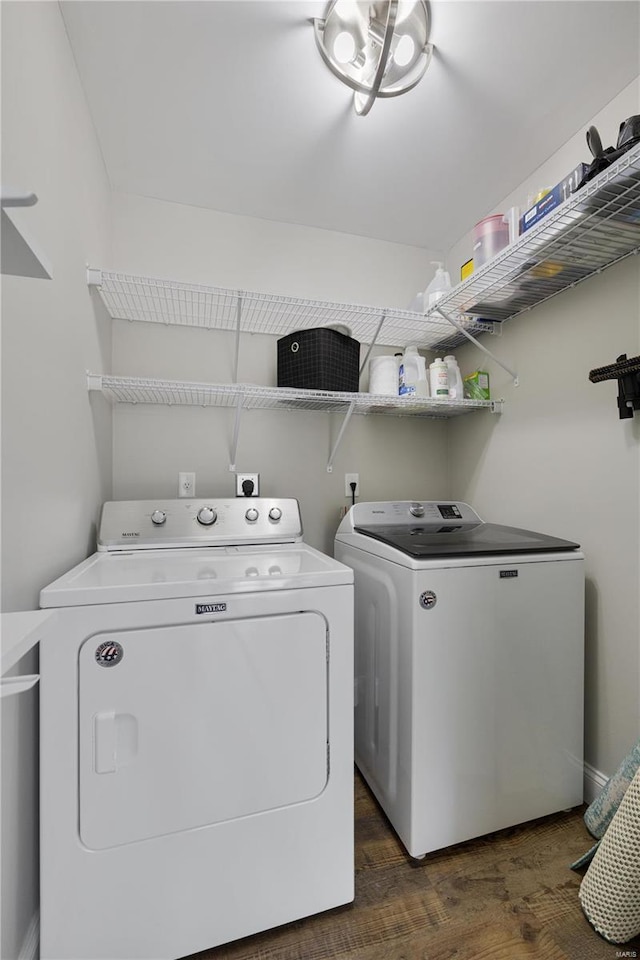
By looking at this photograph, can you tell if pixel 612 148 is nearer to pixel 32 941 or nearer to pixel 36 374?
pixel 36 374

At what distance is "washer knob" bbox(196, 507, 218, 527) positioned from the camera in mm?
1720

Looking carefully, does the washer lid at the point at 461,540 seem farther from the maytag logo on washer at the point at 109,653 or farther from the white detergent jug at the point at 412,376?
the maytag logo on washer at the point at 109,653

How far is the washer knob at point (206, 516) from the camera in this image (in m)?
1.72

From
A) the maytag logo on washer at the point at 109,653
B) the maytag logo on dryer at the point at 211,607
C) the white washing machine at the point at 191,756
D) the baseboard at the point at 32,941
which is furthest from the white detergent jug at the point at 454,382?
the baseboard at the point at 32,941

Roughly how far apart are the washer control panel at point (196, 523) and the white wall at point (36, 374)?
16 centimetres

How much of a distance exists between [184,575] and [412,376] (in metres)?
1.41

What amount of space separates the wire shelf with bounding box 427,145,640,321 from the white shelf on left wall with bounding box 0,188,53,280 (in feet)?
4.41

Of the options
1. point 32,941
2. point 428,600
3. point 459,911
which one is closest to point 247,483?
point 428,600

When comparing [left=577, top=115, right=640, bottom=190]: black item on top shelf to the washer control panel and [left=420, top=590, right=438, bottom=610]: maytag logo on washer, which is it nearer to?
Result: [left=420, top=590, right=438, bottom=610]: maytag logo on washer

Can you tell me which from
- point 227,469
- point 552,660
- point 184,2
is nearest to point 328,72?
point 184,2

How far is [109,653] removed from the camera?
1028mm

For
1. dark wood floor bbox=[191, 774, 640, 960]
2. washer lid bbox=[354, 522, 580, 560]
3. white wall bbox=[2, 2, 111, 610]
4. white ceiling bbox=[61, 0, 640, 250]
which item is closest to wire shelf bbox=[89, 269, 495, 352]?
white wall bbox=[2, 2, 111, 610]

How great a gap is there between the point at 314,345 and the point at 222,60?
946mm

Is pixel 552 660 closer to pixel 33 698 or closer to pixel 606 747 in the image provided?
pixel 606 747
